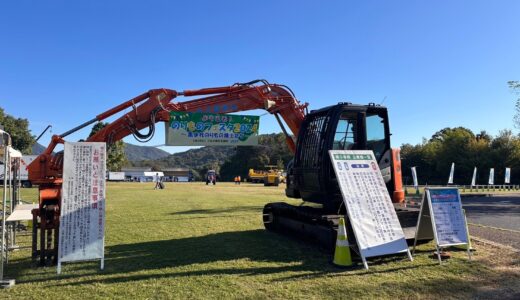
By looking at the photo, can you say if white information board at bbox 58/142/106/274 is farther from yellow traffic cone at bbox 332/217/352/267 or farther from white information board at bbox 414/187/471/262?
white information board at bbox 414/187/471/262

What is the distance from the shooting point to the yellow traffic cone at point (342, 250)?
21.2 feet

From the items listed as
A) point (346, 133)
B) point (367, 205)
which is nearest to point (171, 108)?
point (346, 133)

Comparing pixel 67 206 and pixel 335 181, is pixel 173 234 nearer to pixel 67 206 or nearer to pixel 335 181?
pixel 67 206

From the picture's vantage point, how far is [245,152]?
327 feet

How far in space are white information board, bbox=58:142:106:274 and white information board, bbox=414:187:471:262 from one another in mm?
5633

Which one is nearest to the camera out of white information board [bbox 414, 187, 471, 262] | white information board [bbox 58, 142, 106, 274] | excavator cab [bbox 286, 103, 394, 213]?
white information board [bbox 58, 142, 106, 274]

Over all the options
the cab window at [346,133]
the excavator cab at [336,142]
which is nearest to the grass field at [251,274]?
the excavator cab at [336,142]

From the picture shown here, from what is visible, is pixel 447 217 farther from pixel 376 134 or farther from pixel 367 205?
Result: pixel 376 134

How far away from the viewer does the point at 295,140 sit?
972 cm

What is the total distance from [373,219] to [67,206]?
512cm

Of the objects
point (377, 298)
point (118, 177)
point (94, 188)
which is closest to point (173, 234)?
point (94, 188)

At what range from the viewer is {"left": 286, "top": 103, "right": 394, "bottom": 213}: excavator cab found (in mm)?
7637

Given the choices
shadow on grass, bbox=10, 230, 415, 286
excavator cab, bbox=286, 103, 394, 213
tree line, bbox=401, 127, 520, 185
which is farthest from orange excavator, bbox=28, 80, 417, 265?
tree line, bbox=401, 127, 520, 185

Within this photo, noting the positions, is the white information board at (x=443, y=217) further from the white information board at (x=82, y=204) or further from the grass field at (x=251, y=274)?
the white information board at (x=82, y=204)
